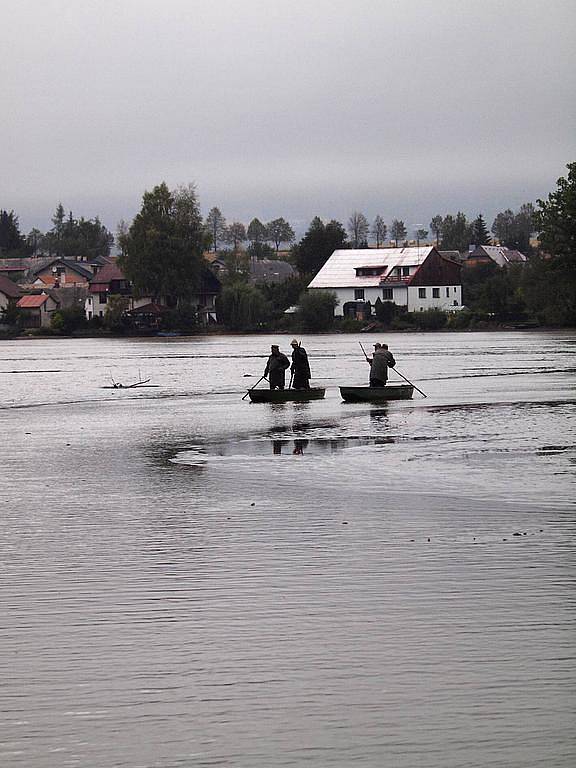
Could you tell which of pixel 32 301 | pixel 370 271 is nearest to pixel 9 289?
pixel 32 301

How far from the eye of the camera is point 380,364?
36.9m

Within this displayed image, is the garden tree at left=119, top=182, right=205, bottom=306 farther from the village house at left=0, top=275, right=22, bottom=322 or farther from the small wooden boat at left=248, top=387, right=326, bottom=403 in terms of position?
the small wooden boat at left=248, top=387, right=326, bottom=403

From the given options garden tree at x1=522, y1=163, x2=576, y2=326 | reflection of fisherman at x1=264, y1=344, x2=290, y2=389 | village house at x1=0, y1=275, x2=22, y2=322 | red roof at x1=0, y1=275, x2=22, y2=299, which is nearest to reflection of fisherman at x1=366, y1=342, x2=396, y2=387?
reflection of fisherman at x1=264, y1=344, x2=290, y2=389

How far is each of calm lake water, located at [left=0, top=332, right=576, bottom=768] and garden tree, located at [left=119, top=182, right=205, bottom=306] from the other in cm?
11268

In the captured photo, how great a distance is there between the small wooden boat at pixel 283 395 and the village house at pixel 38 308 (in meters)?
120

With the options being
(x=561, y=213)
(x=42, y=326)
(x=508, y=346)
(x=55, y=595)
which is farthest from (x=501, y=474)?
(x=42, y=326)

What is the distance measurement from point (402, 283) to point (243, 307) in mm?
18660

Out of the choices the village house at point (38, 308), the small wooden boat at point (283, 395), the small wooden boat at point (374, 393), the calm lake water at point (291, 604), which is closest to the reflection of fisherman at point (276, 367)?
the small wooden boat at point (283, 395)

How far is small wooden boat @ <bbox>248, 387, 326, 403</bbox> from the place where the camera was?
3738 centimetres

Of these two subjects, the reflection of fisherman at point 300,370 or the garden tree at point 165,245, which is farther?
the garden tree at point 165,245

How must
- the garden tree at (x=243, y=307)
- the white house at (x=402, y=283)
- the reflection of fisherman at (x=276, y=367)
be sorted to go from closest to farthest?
the reflection of fisherman at (x=276, y=367) → the garden tree at (x=243, y=307) → the white house at (x=402, y=283)

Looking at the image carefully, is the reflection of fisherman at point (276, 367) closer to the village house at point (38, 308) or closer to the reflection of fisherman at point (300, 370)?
the reflection of fisherman at point (300, 370)

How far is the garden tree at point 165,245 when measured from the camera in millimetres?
137125

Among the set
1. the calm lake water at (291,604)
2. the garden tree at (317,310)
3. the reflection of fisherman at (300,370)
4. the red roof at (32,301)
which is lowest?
the calm lake water at (291,604)
